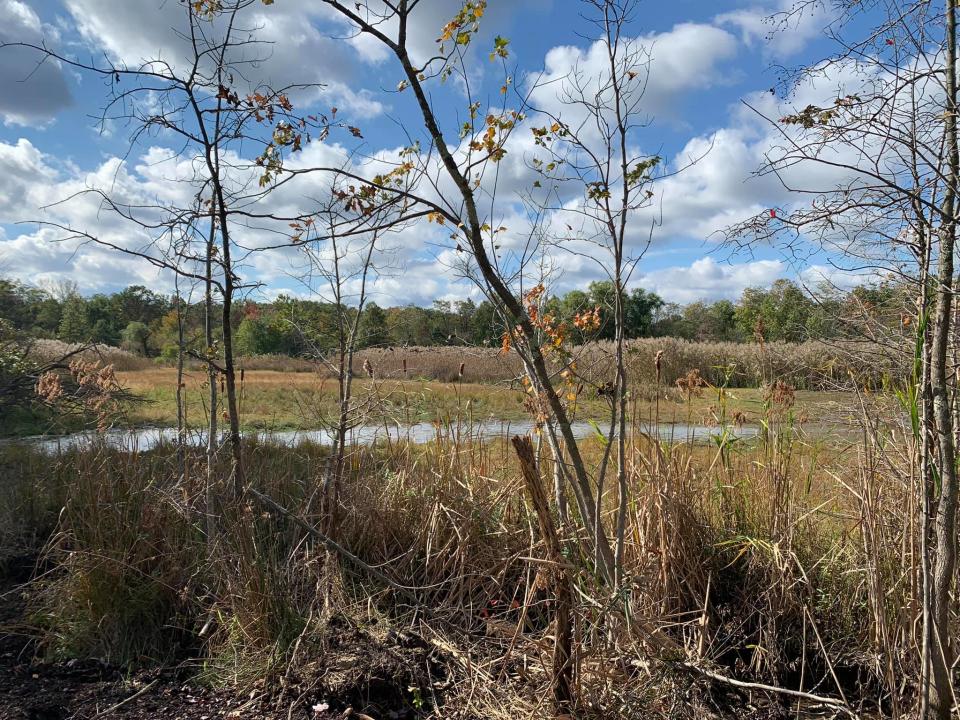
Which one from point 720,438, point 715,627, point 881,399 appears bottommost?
point 715,627

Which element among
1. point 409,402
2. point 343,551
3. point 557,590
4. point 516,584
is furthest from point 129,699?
point 409,402

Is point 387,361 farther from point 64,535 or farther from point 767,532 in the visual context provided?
point 767,532

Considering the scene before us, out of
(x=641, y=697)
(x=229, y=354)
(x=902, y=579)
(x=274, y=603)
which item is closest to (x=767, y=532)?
(x=902, y=579)

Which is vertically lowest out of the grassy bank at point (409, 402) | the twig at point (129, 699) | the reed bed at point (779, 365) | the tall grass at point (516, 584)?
the twig at point (129, 699)

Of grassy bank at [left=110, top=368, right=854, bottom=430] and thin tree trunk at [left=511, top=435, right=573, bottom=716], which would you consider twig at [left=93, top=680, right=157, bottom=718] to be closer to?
grassy bank at [left=110, top=368, right=854, bottom=430]

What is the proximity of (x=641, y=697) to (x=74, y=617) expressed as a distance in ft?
9.37

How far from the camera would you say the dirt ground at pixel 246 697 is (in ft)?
8.85

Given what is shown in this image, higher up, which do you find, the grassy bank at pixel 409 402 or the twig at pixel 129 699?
the grassy bank at pixel 409 402

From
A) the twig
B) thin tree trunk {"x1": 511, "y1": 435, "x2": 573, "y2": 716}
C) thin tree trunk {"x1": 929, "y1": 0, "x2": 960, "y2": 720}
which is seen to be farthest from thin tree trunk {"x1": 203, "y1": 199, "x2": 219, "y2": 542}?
thin tree trunk {"x1": 929, "y1": 0, "x2": 960, "y2": 720}

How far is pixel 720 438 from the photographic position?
3.78 metres

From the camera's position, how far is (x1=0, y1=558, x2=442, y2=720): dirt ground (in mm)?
2697

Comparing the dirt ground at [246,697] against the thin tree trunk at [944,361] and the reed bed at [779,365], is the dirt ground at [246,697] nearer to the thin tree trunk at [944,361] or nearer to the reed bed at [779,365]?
the reed bed at [779,365]

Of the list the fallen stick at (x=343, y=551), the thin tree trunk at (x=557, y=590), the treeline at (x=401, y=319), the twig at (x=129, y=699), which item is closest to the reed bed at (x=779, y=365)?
the treeline at (x=401, y=319)

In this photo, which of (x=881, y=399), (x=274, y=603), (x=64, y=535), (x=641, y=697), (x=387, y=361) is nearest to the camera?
(x=641, y=697)
